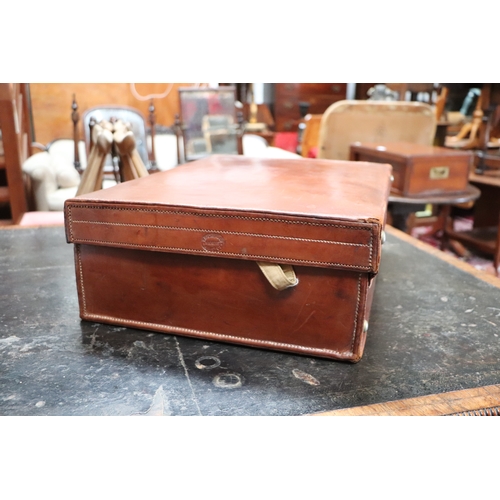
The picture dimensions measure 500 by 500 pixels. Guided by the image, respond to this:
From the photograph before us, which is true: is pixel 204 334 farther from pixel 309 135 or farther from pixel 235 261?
pixel 309 135

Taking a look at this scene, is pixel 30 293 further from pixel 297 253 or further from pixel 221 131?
pixel 221 131

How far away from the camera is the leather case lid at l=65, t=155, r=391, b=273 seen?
533 millimetres

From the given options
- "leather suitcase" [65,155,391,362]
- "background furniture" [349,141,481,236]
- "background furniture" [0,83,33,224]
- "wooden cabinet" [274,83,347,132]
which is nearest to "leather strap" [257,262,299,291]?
"leather suitcase" [65,155,391,362]

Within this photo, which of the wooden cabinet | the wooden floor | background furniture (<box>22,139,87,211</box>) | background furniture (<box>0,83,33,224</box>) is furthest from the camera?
the wooden cabinet

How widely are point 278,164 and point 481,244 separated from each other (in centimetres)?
197

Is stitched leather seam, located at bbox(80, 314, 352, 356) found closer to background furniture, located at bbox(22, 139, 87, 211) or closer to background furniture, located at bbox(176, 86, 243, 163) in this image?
background furniture, located at bbox(22, 139, 87, 211)

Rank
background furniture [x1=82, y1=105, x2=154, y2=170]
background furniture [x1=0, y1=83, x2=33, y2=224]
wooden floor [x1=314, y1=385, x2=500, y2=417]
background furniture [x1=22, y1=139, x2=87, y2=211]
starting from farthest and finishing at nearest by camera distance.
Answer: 1. background furniture [x1=82, y1=105, x2=154, y2=170]
2. background furniture [x1=22, y1=139, x2=87, y2=211]
3. background furniture [x1=0, y1=83, x2=33, y2=224]
4. wooden floor [x1=314, y1=385, x2=500, y2=417]

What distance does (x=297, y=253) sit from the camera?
1.81ft

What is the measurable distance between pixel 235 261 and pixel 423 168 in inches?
53.9

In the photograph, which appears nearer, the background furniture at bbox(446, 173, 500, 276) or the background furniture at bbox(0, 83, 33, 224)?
the background furniture at bbox(0, 83, 33, 224)

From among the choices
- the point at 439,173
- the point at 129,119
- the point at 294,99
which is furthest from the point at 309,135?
the point at 294,99

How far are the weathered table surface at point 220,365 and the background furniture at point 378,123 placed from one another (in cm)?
167

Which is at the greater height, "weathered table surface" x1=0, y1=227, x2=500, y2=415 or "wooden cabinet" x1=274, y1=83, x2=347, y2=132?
"wooden cabinet" x1=274, y1=83, x2=347, y2=132

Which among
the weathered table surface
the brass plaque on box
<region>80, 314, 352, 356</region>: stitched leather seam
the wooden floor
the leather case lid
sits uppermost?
the leather case lid
